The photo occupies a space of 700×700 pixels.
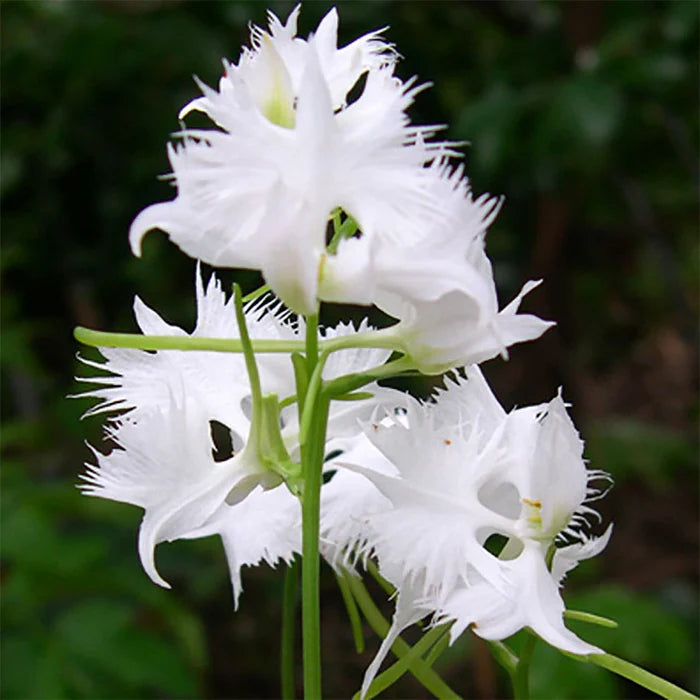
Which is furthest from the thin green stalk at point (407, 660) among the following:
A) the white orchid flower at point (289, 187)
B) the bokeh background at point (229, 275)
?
the bokeh background at point (229, 275)

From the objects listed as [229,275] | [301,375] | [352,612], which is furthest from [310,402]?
[229,275]

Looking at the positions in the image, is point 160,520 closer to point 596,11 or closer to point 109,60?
point 109,60

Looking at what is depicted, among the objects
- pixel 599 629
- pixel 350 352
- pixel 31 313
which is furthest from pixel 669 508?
pixel 350 352

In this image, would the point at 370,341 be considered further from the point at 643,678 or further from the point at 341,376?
the point at 643,678

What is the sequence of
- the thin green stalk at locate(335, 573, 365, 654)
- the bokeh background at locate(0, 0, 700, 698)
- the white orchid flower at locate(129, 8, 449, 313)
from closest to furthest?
1. the white orchid flower at locate(129, 8, 449, 313)
2. the thin green stalk at locate(335, 573, 365, 654)
3. the bokeh background at locate(0, 0, 700, 698)

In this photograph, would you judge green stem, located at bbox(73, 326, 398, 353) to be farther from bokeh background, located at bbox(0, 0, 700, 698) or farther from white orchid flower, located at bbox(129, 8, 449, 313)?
bokeh background, located at bbox(0, 0, 700, 698)

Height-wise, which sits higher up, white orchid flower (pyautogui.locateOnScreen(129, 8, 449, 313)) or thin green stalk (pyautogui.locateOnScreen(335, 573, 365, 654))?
white orchid flower (pyautogui.locateOnScreen(129, 8, 449, 313))

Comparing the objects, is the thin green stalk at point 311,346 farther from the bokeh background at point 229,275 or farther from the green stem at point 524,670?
the bokeh background at point 229,275

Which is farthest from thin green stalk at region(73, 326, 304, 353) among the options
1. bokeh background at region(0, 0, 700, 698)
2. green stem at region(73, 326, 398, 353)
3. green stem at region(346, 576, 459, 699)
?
bokeh background at region(0, 0, 700, 698)
